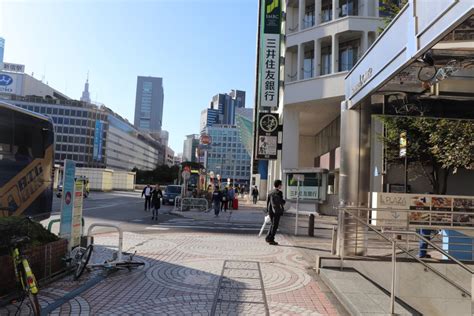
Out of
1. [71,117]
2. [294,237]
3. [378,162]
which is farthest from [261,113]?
[71,117]

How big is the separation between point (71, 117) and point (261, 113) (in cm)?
9478

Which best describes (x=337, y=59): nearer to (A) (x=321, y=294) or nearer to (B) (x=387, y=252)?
(B) (x=387, y=252)

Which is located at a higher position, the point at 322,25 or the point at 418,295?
the point at 322,25

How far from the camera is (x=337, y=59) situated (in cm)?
3241

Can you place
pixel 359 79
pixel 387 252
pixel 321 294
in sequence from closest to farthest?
pixel 321 294
pixel 359 79
pixel 387 252

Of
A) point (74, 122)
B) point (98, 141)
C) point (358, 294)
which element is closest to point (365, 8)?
point (358, 294)

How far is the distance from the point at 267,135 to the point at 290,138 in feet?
7.76

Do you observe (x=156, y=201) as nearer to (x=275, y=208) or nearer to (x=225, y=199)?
(x=275, y=208)

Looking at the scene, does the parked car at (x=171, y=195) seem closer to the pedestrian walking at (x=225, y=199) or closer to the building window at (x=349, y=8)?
the pedestrian walking at (x=225, y=199)

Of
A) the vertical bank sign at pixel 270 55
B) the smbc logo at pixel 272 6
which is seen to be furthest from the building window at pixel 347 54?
the smbc logo at pixel 272 6

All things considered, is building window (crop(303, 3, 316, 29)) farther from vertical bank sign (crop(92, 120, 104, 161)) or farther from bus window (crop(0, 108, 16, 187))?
vertical bank sign (crop(92, 120, 104, 161))

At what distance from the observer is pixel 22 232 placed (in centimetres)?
675

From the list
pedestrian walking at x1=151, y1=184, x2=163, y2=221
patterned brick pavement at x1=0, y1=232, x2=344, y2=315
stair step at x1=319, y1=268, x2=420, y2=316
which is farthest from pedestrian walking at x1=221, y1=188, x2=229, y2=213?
stair step at x1=319, y1=268, x2=420, y2=316

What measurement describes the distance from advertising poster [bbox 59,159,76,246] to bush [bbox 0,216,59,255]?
38 cm
